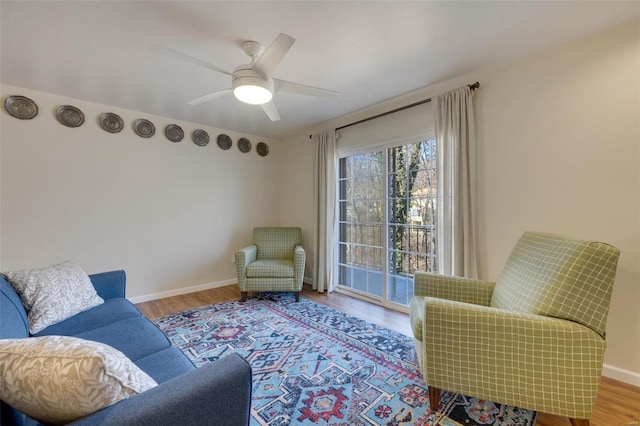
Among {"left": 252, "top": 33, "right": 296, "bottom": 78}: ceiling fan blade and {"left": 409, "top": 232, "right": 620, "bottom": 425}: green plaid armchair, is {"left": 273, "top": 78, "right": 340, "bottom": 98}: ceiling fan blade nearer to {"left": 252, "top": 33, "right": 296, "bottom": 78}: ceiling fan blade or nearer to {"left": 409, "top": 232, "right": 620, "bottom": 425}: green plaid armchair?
{"left": 252, "top": 33, "right": 296, "bottom": 78}: ceiling fan blade

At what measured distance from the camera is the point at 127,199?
3.28 metres

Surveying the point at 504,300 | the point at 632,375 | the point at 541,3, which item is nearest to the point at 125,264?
the point at 504,300

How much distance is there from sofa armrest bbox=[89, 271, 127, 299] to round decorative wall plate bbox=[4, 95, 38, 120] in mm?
1903

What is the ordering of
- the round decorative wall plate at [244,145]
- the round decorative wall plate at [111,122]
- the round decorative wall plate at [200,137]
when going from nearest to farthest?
the round decorative wall plate at [111,122]
the round decorative wall plate at [200,137]
the round decorative wall plate at [244,145]

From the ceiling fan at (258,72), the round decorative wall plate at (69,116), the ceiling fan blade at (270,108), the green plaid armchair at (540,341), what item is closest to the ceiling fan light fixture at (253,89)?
the ceiling fan at (258,72)

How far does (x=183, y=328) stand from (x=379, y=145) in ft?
9.31

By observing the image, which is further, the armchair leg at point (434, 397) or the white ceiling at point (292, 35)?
the white ceiling at point (292, 35)

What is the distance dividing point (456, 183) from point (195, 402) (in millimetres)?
2454

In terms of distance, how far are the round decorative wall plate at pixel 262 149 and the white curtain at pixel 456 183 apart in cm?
276

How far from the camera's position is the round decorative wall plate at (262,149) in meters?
4.41

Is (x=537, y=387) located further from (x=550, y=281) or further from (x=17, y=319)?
(x=17, y=319)

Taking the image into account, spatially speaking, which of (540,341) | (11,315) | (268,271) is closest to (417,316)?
(540,341)

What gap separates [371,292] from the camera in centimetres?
338

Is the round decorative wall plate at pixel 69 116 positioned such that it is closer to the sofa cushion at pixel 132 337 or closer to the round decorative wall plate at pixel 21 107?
the round decorative wall plate at pixel 21 107
